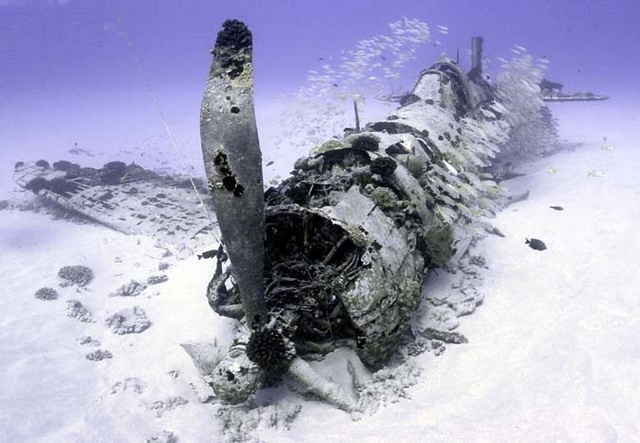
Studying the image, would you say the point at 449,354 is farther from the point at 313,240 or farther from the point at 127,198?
the point at 127,198

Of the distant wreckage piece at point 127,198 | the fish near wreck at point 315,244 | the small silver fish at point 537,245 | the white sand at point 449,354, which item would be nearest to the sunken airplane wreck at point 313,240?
the fish near wreck at point 315,244

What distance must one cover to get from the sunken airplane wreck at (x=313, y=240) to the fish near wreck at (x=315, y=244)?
18mm

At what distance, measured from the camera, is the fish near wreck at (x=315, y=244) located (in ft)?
15.7

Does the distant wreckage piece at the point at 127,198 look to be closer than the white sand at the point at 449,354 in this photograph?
No

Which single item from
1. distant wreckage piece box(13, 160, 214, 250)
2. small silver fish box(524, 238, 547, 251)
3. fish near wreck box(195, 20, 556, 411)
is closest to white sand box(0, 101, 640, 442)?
small silver fish box(524, 238, 547, 251)

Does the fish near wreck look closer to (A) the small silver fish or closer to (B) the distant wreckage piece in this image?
(A) the small silver fish

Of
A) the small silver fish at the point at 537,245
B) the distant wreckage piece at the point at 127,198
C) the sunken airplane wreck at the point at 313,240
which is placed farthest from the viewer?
the distant wreckage piece at the point at 127,198

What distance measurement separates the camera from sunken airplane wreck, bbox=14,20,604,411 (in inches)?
188

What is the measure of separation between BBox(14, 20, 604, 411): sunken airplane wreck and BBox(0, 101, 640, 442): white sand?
75 centimetres

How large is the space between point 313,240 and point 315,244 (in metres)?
0.09

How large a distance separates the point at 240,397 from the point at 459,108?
12891mm

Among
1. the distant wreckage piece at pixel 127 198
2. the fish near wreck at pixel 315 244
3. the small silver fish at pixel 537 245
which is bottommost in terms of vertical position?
the distant wreckage piece at pixel 127 198

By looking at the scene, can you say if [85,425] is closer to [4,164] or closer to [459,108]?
[459,108]

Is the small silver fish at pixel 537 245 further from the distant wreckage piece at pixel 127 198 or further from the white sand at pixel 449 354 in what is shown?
the distant wreckage piece at pixel 127 198
